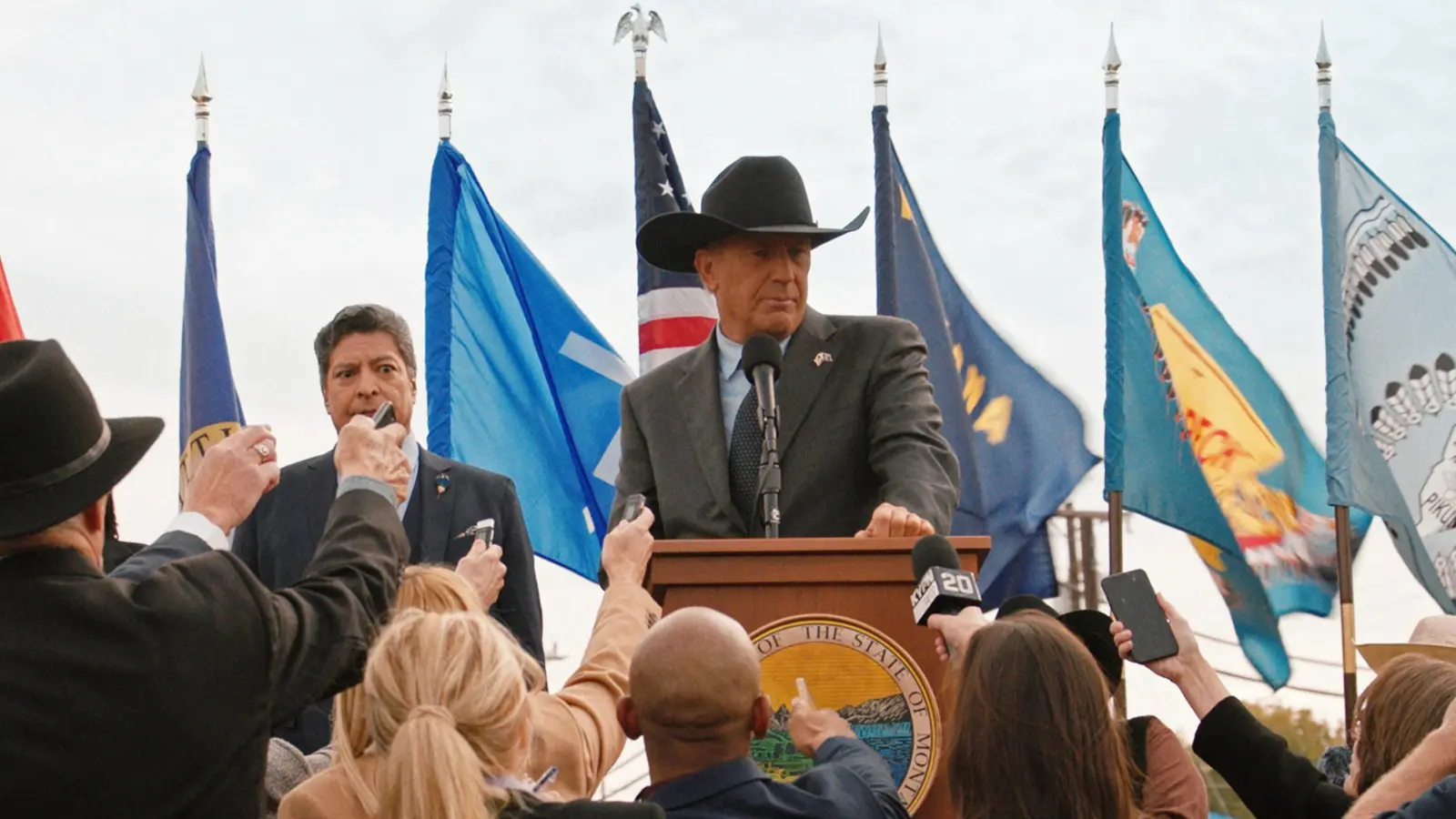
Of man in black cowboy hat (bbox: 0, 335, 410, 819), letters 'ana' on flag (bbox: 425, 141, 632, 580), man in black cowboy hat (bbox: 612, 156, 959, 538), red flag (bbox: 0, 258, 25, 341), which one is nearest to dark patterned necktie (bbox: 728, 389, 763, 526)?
man in black cowboy hat (bbox: 612, 156, 959, 538)

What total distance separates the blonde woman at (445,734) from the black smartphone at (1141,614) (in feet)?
4.79

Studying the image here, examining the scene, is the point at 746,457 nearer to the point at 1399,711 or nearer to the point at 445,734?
the point at 1399,711

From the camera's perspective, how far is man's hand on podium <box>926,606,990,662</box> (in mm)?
3730

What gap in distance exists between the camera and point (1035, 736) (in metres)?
3.33

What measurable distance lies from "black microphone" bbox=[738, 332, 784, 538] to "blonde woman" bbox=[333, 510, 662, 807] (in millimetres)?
649

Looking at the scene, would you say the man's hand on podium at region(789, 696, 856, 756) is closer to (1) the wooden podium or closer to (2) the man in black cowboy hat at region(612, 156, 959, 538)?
(1) the wooden podium

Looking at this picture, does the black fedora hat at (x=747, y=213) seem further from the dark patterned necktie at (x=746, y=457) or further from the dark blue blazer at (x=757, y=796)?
the dark blue blazer at (x=757, y=796)

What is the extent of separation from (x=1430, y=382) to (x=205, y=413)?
722 centimetres

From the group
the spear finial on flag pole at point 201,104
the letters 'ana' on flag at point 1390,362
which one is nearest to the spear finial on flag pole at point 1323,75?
the letters 'ana' on flag at point 1390,362

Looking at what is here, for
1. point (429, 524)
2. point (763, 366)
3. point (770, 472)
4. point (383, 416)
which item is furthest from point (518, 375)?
point (383, 416)

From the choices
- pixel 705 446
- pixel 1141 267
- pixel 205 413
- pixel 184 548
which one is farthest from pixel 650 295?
pixel 184 548

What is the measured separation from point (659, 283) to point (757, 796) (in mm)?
7411

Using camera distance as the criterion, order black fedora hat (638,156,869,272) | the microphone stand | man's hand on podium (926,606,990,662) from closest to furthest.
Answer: man's hand on podium (926,606,990,662) → the microphone stand → black fedora hat (638,156,869,272)

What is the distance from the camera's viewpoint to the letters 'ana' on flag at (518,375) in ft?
34.6
